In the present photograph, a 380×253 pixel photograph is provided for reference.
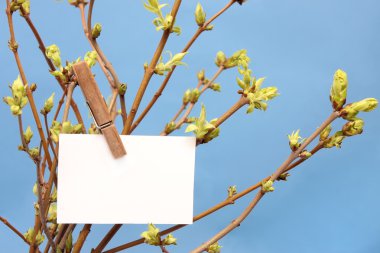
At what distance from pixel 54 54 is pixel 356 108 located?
50 cm

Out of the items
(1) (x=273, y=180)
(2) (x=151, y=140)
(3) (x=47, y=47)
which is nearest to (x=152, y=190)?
(2) (x=151, y=140)

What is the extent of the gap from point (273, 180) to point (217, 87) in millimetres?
327

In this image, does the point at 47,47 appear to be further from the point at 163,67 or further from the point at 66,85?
the point at 163,67

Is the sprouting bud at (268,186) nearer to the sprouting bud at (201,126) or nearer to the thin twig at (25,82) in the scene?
the sprouting bud at (201,126)

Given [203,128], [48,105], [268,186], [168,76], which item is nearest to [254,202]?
[268,186]

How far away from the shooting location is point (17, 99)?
3.05 ft

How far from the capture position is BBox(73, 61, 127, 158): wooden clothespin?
0.95 m

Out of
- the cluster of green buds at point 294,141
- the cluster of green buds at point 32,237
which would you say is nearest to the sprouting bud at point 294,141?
the cluster of green buds at point 294,141

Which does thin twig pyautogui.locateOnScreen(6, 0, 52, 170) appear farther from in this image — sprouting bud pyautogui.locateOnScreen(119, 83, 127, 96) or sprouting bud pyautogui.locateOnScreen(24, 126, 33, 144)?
sprouting bud pyautogui.locateOnScreen(119, 83, 127, 96)

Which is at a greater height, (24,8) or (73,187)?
(24,8)

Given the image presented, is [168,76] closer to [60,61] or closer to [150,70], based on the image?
[150,70]

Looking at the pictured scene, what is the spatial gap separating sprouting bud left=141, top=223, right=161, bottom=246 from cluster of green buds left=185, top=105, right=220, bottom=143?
161mm

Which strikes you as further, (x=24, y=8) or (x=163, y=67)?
(x=24, y=8)

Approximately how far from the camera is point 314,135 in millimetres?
943
